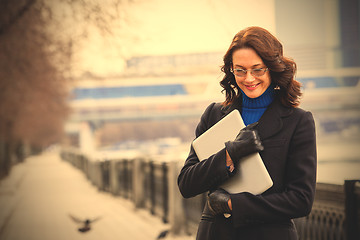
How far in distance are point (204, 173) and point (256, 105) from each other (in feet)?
1.34

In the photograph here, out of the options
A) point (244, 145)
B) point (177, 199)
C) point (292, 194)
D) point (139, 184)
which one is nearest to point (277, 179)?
point (292, 194)

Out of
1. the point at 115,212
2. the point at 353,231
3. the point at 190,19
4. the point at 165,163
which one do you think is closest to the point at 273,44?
the point at 353,231

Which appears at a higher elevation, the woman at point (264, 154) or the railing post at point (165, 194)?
the woman at point (264, 154)

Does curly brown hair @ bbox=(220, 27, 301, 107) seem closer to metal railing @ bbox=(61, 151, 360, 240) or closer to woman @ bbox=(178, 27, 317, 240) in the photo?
woman @ bbox=(178, 27, 317, 240)

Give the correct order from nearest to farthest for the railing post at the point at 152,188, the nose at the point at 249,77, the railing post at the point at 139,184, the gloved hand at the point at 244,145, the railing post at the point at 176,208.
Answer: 1. the gloved hand at the point at 244,145
2. the nose at the point at 249,77
3. the railing post at the point at 176,208
4. the railing post at the point at 152,188
5. the railing post at the point at 139,184

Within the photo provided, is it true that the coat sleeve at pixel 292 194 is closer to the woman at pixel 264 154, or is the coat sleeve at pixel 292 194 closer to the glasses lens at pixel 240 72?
the woman at pixel 264 154

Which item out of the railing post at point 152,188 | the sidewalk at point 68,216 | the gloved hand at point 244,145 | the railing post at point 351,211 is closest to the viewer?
the gloved hand at point 244,145

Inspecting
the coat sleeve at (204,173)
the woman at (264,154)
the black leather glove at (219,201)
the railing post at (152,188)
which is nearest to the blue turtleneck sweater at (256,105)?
the woman at (264,154)

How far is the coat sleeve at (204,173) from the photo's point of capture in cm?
233

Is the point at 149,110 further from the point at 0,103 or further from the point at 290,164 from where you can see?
the point at 290,164

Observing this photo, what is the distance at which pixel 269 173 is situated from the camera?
230cm

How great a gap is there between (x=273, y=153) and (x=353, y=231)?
241 cm

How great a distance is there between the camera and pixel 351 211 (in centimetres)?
435

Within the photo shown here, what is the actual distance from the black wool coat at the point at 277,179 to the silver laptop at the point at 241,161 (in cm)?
5
